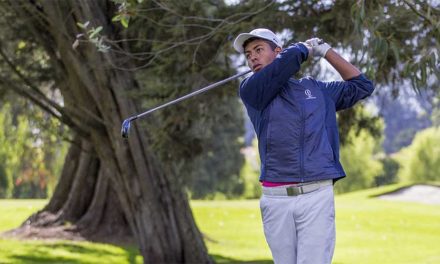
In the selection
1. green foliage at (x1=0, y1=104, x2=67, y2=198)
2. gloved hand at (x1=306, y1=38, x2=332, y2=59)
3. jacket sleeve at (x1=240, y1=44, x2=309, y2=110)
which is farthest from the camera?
green foliage at (x1=0, y1=104, x2=67, y2=198)

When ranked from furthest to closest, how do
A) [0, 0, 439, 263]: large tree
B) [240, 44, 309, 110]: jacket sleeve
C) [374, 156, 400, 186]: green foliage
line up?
1. [374, 156, 400, 186]: green foliage
2. [0, 0, 439, 263]: large tree
3. [240, 44, 309, 110]: jacket sleeve

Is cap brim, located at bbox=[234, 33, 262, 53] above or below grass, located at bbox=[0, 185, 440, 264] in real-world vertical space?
above

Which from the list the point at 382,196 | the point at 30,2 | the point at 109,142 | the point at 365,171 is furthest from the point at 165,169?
the point at 365,171

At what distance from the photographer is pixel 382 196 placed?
37.2 m

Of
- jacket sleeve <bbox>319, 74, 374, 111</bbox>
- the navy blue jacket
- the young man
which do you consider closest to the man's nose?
the young man

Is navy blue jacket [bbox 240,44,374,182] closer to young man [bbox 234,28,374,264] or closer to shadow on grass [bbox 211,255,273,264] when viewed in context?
young man [bbox 234,28,374,264]

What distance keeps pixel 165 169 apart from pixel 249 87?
6.62m

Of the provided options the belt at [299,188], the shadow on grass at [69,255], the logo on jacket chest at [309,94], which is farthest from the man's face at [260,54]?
the shadow on grass at [69,255]

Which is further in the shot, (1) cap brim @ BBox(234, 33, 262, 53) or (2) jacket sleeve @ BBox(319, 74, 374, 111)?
(2) jacket sleeve @ BBox(319, 74, 374, 111)

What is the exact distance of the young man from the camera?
3.88m

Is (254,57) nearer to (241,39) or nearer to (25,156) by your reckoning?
(241,39)

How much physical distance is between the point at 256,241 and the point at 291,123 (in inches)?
556

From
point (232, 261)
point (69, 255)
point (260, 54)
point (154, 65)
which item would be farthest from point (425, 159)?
point (260, 54)

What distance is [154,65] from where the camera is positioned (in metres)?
9.33
